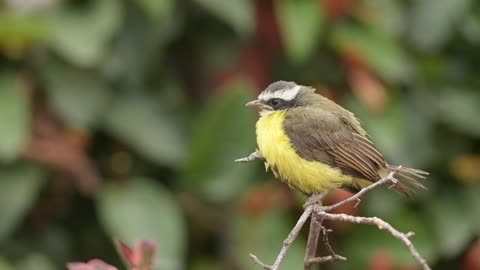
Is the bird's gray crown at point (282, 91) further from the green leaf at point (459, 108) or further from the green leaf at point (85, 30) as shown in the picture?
the green leaf at point (459, 108)

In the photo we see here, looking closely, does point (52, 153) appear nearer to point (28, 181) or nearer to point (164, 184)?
point (28, 181)

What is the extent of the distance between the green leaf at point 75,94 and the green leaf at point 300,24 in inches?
36.5

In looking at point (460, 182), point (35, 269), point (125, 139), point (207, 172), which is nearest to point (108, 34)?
point (125, 139)

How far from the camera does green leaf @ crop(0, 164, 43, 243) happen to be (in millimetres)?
4477

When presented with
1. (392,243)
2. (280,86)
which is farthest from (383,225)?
(392,243)

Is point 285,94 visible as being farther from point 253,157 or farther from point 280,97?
point 253,157

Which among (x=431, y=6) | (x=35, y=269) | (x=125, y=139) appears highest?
(x=431, y=6)

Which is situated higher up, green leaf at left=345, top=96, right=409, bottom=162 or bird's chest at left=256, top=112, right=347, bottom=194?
green leaf at left=345, top=96, right=409, bottom=162

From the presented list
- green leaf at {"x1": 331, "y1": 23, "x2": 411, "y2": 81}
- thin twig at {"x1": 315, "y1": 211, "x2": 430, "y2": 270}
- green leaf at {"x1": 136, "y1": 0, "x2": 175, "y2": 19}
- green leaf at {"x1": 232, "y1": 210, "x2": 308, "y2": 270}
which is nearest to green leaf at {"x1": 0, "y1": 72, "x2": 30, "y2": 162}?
green leaf at {"x1": 136, "y1": 0, "x2": 175, "y2": 19}

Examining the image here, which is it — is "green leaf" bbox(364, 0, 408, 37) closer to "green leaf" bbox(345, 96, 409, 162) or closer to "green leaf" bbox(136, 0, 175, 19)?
"green leaf" bbox(345, 96, 409, 162)

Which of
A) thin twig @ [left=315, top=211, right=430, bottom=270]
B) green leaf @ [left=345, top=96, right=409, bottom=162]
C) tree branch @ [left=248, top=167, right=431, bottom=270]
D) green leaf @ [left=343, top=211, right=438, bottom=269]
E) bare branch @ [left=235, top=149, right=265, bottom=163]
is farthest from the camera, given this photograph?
green leaf @ [left=343, top=211, right=438, bottom=269]

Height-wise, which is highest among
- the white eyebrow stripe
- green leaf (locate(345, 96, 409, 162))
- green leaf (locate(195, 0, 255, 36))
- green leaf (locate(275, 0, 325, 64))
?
green leaf (locate(275, 0, 325, 64))

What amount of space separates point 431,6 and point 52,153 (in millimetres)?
2048

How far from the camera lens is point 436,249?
496cm
